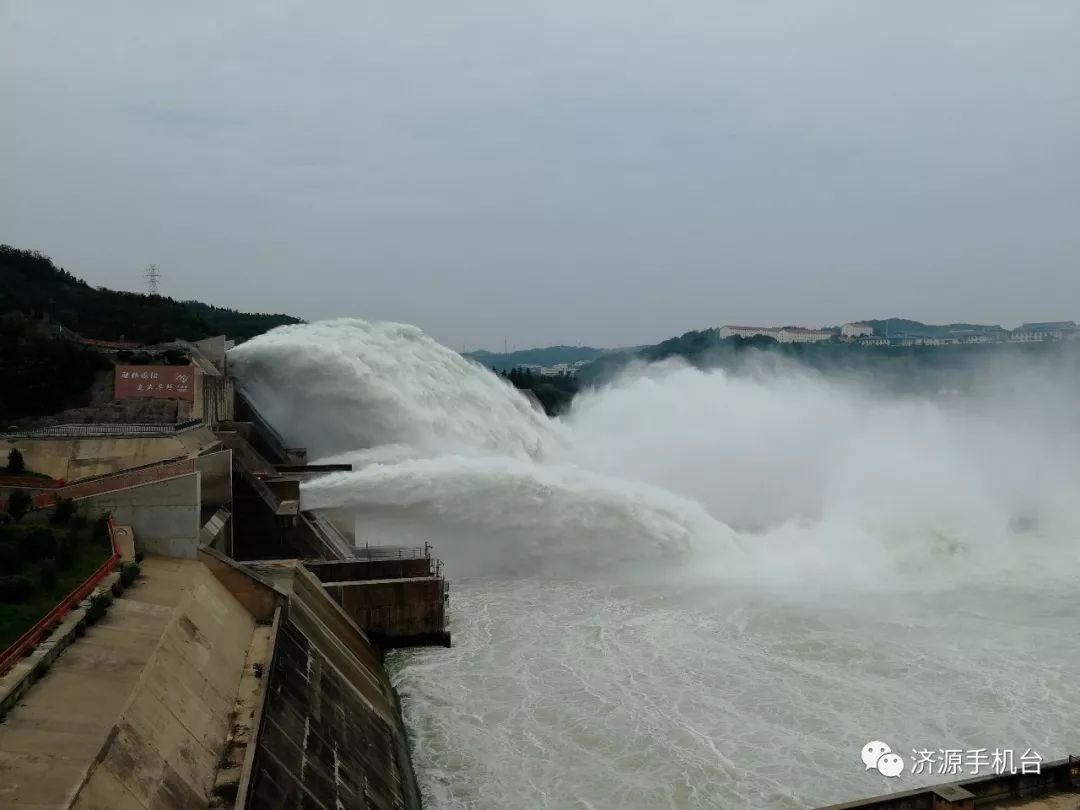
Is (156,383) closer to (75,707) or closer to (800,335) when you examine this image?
(75,707)

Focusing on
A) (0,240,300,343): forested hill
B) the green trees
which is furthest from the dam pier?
(0,240,300,343): forested hill

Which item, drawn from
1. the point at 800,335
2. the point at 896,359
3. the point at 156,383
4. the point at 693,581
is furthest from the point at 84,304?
the point at 800,335

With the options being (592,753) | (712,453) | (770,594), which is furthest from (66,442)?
(712,453)

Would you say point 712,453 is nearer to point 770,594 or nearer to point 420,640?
point 770,594

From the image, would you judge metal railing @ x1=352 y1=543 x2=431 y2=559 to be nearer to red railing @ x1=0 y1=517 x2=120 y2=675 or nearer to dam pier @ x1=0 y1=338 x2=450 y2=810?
dam pier @ x1=0 y1=338 x2=450 y2=810

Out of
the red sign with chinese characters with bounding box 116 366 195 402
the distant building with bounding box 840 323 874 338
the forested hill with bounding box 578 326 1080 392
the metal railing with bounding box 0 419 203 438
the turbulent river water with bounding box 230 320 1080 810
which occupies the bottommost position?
the turbulent river water with bounding box 230 320 1080 810

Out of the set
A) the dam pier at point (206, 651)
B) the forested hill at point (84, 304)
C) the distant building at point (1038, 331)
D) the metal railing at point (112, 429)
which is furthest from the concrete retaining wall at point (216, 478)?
the distant building at point (1038, 331)

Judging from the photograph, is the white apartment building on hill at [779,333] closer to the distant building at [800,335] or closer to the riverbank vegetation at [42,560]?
the distant building at [800,335]
